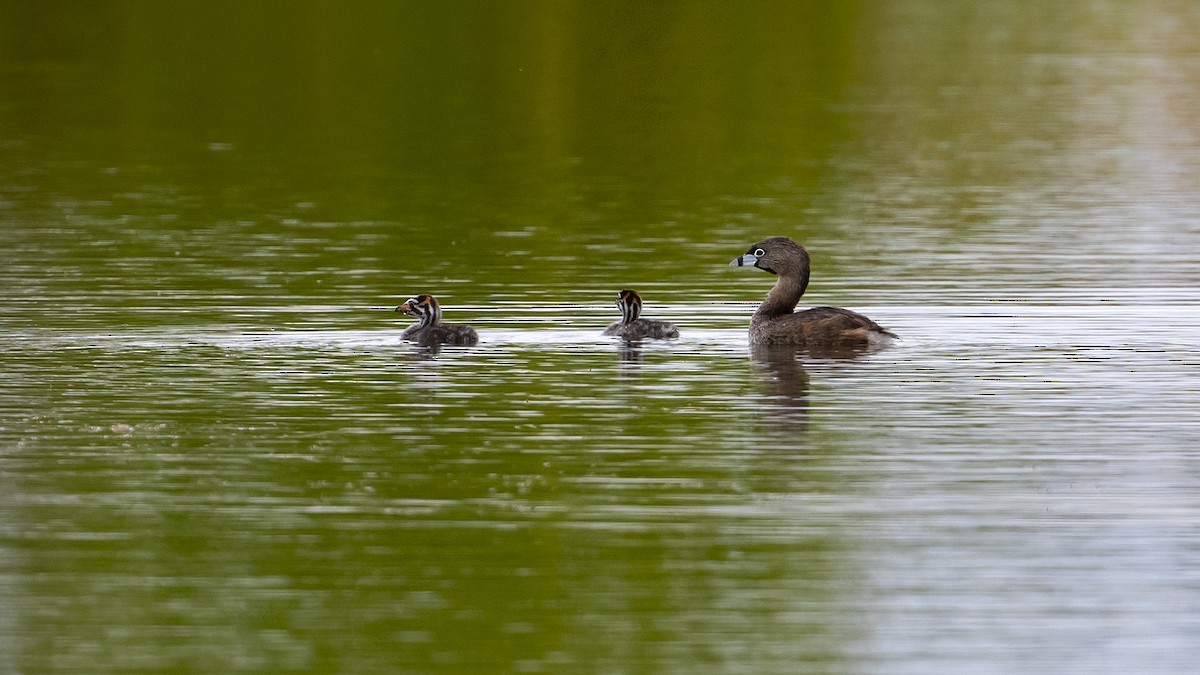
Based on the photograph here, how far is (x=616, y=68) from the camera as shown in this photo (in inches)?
2714

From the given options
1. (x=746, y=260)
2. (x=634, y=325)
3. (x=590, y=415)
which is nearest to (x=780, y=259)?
(x=746, y=260)

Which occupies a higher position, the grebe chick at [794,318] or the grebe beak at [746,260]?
the grebe beak at [746,260]

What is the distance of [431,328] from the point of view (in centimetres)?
2070

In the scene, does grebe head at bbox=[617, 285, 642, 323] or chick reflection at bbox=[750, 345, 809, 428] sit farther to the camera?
grebe head at bbox=[617, 285, 642, 323]

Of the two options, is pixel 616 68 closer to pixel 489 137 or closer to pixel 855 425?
pixel 489 137

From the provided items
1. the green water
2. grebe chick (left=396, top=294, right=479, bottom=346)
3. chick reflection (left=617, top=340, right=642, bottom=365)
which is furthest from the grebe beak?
grebe chick (left=396, top=294, right=479, bottom=346)

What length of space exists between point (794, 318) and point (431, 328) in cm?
308

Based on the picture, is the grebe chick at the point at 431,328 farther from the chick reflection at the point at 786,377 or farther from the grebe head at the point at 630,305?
the chick reflection at the point at 786,377

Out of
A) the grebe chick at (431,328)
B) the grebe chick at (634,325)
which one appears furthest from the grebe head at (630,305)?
the grebe chick at (431,328)

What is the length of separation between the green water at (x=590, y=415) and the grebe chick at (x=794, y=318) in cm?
27

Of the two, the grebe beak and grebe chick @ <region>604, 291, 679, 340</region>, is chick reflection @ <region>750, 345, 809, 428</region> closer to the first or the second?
grebe chick @ <region>604, 291, 679, 340</region>

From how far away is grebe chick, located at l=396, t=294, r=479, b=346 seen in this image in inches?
806

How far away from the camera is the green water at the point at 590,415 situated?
11.4m

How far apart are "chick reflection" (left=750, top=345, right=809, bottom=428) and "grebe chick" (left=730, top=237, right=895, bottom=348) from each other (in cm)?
15
